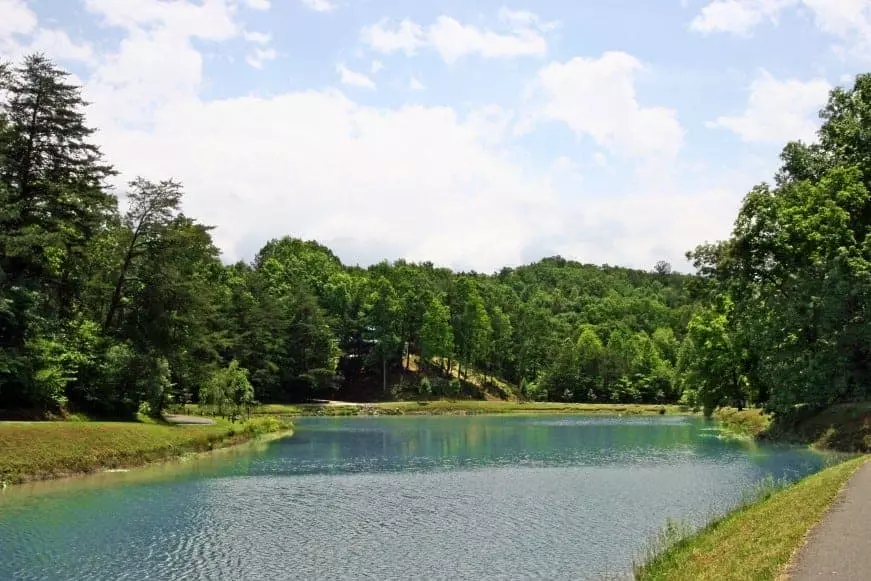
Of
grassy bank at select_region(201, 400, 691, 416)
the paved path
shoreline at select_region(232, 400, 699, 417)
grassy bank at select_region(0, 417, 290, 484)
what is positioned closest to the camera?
the paved path

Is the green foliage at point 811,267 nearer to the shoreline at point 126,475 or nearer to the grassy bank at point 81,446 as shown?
the shoreline at point 126,475

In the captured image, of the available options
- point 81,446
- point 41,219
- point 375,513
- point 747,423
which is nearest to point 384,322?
point 747,423

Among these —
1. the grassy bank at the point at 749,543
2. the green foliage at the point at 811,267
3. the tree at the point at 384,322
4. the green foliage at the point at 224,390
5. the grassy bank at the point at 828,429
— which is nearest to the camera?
the grassy bank at the point at 749,543

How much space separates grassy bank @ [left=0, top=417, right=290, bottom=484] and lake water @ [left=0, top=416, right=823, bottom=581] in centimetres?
171

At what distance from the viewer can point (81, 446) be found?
→ 3512 cm

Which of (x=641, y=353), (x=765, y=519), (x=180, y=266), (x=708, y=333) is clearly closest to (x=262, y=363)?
(x=180, y=266)

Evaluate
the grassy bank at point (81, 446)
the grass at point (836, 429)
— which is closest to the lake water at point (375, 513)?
the grassy bank at point (81, 446)

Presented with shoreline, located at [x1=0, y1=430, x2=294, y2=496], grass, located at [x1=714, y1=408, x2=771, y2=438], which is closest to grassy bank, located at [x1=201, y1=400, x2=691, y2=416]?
grass, located at [x1=714, y1=408, x2=771, y2=438]

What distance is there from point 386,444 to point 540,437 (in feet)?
46.8

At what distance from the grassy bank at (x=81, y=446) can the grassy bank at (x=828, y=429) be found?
128 feet

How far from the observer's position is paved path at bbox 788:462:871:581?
38.1 feet

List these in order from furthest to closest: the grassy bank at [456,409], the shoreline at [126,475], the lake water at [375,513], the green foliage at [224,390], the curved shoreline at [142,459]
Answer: the grassy bank at [456,409]
the green foliage at [224,390]
the curved shoreline at [142,459]
the shoreline at [126,475]
the lake water at [375,513]

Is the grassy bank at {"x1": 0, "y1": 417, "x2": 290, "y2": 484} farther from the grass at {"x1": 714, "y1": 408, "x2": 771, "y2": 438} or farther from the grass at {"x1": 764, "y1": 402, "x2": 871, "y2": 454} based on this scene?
the grass at {"x1": 714, "y1": 408, "x2": 771, "y2": 438}

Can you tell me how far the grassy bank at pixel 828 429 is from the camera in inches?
1558
